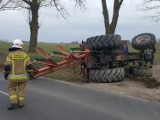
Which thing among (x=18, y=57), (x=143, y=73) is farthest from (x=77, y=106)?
(x=143, y=73)

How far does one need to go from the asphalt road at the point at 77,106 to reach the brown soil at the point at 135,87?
1.92ft

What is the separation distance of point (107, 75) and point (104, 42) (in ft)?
4.22

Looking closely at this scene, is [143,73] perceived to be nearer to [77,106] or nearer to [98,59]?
[98,59]

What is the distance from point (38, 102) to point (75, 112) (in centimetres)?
150

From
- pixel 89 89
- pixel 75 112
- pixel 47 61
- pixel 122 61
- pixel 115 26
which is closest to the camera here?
pixel 75 112

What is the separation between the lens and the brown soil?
1127 cm

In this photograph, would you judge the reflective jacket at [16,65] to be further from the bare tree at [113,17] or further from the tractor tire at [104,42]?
the bare tree at [113,17]

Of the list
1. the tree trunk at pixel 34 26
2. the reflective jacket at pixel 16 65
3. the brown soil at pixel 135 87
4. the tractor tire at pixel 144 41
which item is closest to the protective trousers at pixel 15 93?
the reflective jacket at pixel 16 65

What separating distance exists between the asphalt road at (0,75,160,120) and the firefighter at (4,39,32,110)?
0.87 ft

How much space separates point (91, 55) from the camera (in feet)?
46.0

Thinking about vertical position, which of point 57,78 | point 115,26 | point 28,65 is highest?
point 115,26

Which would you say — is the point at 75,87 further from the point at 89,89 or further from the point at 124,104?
the point at 124,104

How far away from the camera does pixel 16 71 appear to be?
8.95m

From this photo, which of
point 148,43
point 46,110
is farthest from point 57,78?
point 46,110
